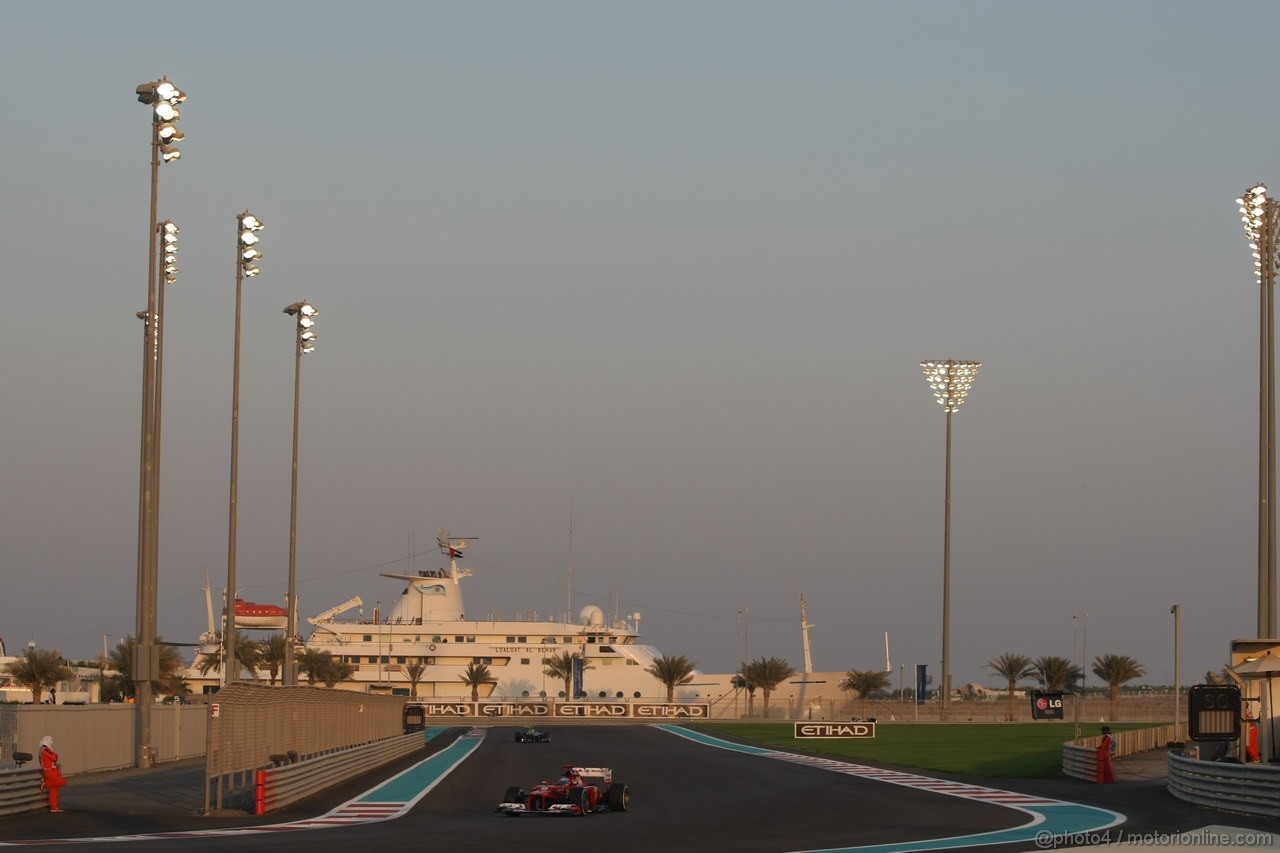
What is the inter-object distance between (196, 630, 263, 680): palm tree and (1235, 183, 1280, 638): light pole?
78923 mm

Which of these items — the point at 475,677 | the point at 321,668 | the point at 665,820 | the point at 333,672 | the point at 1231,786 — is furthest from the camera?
the point at 475,677

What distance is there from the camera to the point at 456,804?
26.9 metres

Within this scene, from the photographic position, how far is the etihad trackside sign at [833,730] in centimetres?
6094

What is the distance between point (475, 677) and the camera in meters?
107

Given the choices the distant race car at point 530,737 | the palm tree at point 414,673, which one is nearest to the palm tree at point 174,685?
the palm tree at point 414,673

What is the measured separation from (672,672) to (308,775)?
80.8 m

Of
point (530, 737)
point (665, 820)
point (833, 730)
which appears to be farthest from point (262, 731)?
point (833, 730)

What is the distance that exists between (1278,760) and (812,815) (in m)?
8.51

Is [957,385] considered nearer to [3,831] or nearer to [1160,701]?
[1160,701]

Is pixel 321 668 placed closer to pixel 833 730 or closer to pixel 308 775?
pixel 833 730

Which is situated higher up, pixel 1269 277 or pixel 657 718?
pixel 1269 277

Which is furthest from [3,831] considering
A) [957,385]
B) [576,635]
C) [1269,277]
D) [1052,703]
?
[576,635]

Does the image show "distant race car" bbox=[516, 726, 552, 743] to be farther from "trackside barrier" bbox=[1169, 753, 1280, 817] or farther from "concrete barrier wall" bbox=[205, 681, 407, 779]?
"trackside barrier" bbox=[1169, 753, 1280, 817]

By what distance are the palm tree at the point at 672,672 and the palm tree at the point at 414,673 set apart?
17231 mm
